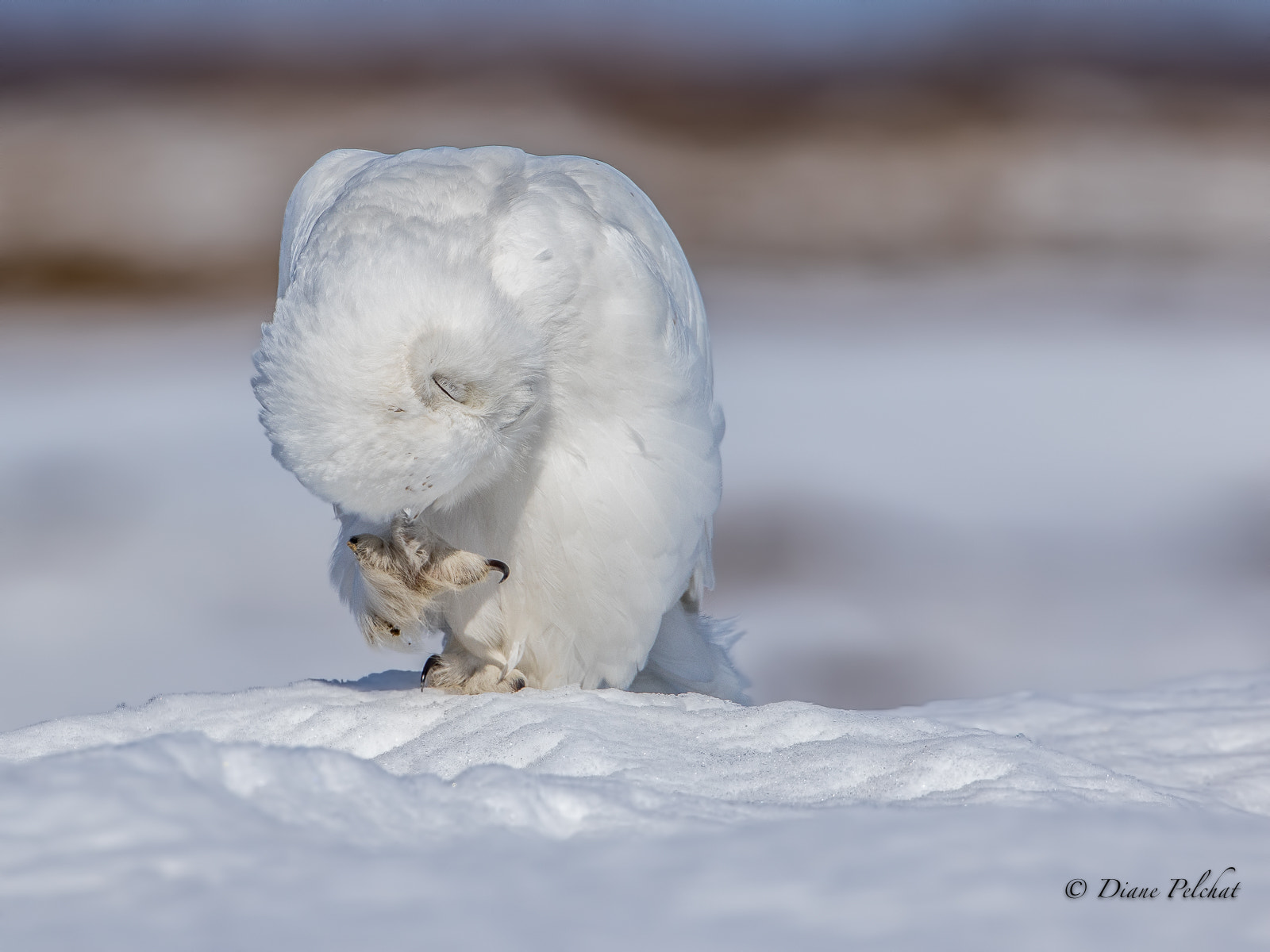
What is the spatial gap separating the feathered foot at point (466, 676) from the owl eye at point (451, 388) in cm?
107

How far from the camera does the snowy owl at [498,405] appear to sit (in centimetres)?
273

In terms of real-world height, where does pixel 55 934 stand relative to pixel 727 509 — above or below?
above

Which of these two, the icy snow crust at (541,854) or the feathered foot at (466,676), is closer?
the icy snow crust at (541,854)

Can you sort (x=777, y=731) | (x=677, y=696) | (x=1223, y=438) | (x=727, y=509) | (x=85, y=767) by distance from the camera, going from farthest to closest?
(x=1223, y=438) < (x=727, y=509) < (x=677, y=696) < (x=777, y=731) < (x=85, y=767)

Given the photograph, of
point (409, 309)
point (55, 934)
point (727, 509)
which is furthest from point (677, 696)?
point (727, 509)

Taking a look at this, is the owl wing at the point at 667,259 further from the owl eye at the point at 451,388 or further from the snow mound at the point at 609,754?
the snow mound at the point at 609,754

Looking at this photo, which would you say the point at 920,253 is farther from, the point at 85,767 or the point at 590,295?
the point at 85,767

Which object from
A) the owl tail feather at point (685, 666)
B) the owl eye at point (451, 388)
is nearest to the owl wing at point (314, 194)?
the owl eye at point (451, 388)

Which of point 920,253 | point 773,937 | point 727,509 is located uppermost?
point 773,937

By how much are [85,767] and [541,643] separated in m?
1.96

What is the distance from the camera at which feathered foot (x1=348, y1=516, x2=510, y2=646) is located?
328 cm

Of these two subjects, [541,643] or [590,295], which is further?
[541,643]

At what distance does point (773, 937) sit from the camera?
140 cm

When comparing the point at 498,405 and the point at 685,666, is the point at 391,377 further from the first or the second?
the point at 685,666
